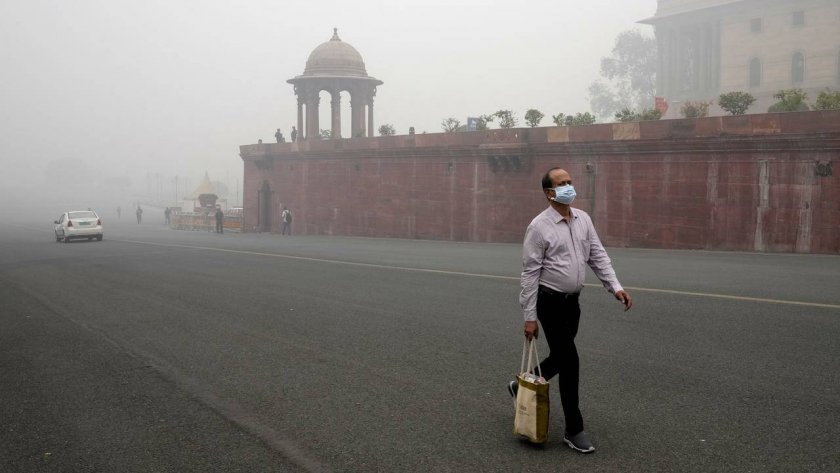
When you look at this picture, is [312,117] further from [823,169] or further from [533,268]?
[533,268]

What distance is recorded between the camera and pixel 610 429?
15.8 ft

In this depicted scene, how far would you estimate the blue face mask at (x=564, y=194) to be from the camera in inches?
179

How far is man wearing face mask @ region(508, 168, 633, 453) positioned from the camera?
14.9 ft

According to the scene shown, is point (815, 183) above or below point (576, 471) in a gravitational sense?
above

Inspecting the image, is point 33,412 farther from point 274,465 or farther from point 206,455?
point 274,465

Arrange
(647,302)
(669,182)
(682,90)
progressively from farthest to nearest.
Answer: (682,90) < (669,182) < (647,302)

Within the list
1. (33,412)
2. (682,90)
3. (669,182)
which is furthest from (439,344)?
(682,90)

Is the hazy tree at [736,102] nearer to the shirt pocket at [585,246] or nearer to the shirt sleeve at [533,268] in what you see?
the shirt pocket at [585,246]

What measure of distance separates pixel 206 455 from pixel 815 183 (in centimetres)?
1876

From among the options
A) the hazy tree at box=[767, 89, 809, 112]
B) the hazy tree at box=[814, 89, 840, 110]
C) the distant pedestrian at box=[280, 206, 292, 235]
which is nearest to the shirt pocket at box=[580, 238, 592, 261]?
the hazy tree at box=[814, 89, 840, 110]

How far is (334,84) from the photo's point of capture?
151 ft

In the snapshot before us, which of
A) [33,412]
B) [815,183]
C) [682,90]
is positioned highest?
[682,90]

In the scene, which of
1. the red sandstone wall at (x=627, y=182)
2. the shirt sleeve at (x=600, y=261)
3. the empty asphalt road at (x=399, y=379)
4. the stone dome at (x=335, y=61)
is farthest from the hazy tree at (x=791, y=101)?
the stone dome at (x=335, y=61)

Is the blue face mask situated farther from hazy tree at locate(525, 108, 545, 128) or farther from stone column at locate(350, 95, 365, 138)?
stone column at locate(350, 95, 365, 138)
